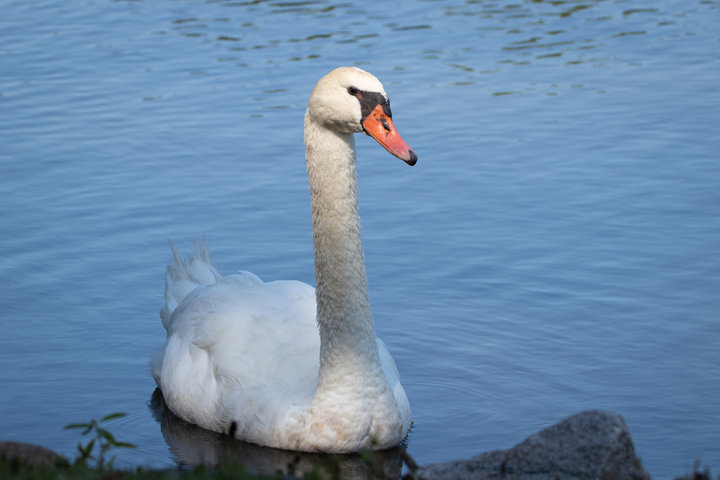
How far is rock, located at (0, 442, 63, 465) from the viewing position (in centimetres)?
538

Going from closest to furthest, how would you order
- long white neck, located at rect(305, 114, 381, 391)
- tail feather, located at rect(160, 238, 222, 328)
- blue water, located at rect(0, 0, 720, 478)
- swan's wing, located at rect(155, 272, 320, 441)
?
long white neck, located at rect(305, 114, 381, 391)
swan's wing, located at rect(155, 272, 320, 441)
blue water, located at rect(0, 0, 720, 478)
tail feather, located at rect(160, 238, 222, 328)

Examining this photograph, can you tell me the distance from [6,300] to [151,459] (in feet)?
10.3

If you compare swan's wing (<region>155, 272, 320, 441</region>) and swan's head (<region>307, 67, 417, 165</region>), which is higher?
swan's head (<region>307, 67, 417, 165</region>)

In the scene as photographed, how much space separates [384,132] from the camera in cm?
658

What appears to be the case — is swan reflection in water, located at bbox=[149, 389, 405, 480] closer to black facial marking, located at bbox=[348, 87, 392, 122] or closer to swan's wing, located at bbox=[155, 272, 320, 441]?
swan's wing, located at bbox=[155, 272, 320, 441]

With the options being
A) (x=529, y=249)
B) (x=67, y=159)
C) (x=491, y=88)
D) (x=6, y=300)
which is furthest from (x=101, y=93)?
(x=529, y=249)

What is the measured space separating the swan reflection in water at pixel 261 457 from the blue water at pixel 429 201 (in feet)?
0.39

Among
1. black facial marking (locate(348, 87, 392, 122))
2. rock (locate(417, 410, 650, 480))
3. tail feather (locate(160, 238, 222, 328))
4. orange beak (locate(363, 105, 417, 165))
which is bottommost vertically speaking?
tail feather (locate(160, 238, 222, 328))

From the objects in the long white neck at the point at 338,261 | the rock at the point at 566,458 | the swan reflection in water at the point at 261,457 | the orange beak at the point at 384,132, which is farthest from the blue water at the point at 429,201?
the orange beak at the point at 384,132

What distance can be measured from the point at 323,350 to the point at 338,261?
529 millimetres

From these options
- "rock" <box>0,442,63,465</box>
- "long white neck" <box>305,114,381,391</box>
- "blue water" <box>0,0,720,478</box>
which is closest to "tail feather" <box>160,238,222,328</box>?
"blue water" <box>0,0,720,478</box>

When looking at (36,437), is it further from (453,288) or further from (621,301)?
(621,301)

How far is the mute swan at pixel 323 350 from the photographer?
6.77 m

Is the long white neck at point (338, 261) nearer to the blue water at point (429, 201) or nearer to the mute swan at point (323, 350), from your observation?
the mute swan at point (323, 350)
